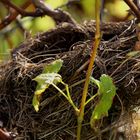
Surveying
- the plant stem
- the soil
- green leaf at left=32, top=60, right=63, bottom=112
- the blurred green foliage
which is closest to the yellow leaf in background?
the blurred green foliage

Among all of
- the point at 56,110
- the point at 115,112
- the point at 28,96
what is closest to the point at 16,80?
the point at 28,96

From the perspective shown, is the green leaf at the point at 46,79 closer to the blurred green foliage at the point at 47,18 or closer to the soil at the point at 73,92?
the soil at the point at 73,92

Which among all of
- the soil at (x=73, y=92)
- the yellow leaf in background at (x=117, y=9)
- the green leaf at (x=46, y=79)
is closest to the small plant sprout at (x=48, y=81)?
the green leaf at (x=46, y=79)

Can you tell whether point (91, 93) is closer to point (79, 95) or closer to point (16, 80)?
point (79, 95)

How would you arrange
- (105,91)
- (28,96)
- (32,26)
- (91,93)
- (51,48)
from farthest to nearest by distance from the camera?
(32,26), (51,48), (28,96), (91,93), (105,91)

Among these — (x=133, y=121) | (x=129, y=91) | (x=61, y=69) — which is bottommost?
(x=133, y=121)

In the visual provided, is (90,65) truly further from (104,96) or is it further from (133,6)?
(133,6)

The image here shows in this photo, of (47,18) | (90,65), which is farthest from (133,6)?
(47,18)
